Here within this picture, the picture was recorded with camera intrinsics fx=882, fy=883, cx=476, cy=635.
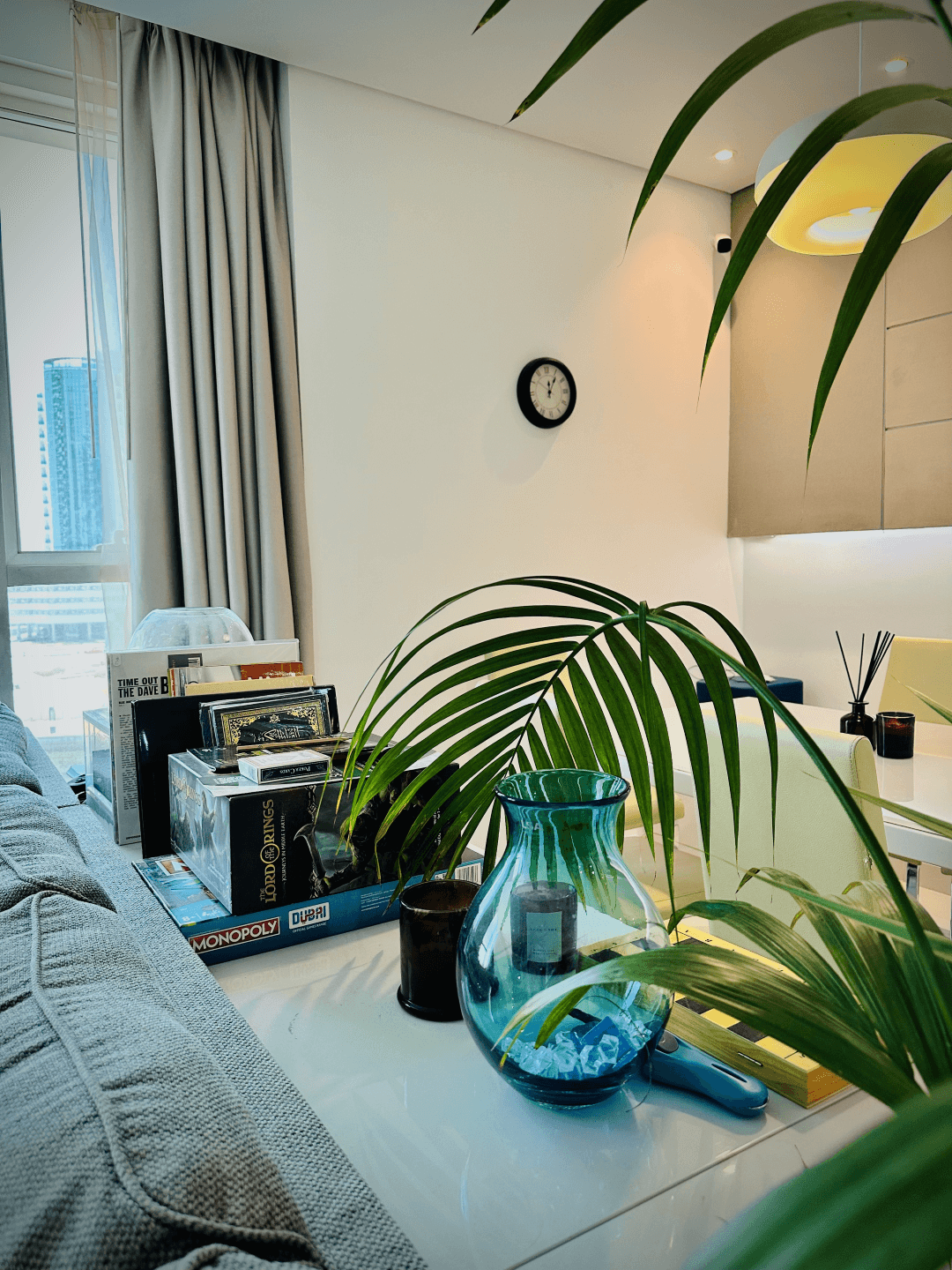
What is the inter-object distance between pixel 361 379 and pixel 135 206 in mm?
898

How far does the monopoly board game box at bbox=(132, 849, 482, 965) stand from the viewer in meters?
0.90

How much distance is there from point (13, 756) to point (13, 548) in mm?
2027

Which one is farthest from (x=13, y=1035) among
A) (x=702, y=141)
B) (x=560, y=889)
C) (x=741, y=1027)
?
(x=702, y=141)

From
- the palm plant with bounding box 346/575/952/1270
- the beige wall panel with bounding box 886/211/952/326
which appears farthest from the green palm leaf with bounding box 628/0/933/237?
the beige wall panel with bounding box 886/211/952/326

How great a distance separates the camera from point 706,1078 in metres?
0.65

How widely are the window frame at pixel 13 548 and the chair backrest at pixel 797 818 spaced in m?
2.25

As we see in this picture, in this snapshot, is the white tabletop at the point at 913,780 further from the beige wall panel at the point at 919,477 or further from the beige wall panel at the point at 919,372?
the beige wall panel at the point at 919,372

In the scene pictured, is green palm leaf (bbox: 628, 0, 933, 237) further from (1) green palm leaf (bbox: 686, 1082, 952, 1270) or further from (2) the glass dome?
(2) the glass dome

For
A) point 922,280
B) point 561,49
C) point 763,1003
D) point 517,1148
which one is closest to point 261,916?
point 517,1148

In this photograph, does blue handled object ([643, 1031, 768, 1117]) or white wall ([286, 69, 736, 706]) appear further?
white wall ([286, 69, 736, 706])

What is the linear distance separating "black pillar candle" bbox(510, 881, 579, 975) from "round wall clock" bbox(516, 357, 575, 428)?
10.5 ft

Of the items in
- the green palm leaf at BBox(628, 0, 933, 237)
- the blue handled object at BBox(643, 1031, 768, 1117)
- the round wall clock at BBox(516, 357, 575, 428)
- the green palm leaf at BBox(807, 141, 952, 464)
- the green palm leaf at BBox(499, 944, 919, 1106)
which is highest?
the round wall clock at BBox(516, 357, 575, 428)

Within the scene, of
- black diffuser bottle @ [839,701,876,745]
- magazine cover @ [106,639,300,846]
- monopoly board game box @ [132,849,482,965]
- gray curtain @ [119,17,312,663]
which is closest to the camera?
monopoly board game box @ [132,849,482,965]

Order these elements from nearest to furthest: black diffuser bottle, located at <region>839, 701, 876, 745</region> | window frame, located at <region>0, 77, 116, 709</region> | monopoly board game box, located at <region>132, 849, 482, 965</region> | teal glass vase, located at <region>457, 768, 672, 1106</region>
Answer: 1. teal glass vase, located at <region>457, 768, 672, 1106</region>
2. monopoly board game box, located at <region>132, 849, 482, 965</region>
3. black diffuser bottle, located at <region>839, 701, 876, 745</region>
4. window frame, located at <region>0, 77, 116, 709</region>
